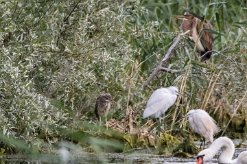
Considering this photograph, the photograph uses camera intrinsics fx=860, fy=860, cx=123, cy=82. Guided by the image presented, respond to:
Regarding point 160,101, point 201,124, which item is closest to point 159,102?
point 160,101

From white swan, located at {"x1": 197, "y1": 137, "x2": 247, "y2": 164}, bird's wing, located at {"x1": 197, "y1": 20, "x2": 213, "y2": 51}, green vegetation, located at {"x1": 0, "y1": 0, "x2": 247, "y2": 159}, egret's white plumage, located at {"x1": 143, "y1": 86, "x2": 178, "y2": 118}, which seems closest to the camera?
green vegetation, located at {"x1": 0, "y1": 0, "x2": 247, "y2": 159}

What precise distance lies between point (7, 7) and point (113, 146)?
416 cm

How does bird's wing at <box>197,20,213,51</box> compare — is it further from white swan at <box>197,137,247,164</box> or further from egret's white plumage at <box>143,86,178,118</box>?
white swan at <box>197,137,247,164</box>

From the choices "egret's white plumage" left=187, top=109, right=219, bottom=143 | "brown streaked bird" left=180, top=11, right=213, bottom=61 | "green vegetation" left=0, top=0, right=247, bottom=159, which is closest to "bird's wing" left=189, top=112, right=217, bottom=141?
"egret's white plumage" left=187, top=109, right=219, bottom=143

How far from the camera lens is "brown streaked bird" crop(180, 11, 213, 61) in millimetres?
9966

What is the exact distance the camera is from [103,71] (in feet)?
23.8

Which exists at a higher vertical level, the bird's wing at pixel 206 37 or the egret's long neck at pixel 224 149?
the bird's wing at pixel 206 37

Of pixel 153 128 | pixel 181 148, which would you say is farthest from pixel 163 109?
pixel 181 148

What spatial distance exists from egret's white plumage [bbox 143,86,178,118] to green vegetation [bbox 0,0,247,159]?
146mm

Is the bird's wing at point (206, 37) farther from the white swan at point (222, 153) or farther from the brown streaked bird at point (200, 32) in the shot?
the white swan at point (222, 153)

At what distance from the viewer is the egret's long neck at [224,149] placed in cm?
732

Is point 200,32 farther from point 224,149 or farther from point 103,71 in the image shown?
point 103,71

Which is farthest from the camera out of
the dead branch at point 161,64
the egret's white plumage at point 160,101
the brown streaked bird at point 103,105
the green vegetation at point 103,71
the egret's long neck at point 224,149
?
the dead branch at point 161,64

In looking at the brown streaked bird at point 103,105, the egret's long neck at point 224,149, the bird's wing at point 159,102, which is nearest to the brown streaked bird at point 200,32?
the bird's wing at point 159,102
